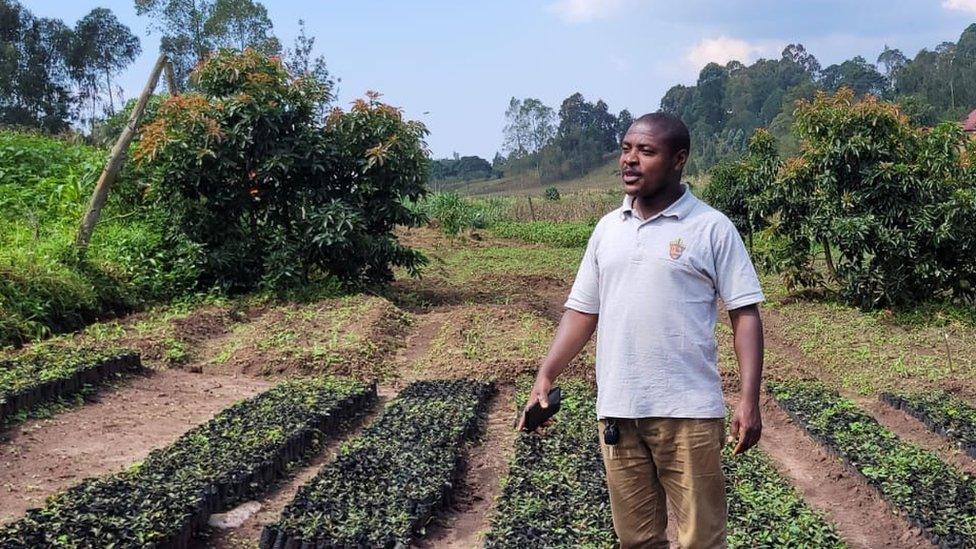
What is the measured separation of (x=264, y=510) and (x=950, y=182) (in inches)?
392

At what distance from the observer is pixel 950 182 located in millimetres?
11648

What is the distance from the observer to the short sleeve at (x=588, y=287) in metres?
3.50

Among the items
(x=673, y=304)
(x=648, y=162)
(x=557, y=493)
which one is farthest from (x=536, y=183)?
(x=673, y=304)

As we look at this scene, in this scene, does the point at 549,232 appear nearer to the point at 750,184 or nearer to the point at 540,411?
the point at 750,184

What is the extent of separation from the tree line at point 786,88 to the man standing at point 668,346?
45281 mm

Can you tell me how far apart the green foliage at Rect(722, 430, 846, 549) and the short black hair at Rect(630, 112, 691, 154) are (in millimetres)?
1664

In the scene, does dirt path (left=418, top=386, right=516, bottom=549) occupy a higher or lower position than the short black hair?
lower

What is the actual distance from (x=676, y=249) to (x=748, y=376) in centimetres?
50

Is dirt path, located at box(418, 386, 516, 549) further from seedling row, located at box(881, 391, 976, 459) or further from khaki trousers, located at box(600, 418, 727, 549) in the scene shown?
seedling row, located at box(881, 391, 976, 459)

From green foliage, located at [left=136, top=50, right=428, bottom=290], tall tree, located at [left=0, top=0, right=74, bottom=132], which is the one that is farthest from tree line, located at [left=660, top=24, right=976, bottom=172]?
green foliage, located at [left=136, top=50, right=428, bottom=290]

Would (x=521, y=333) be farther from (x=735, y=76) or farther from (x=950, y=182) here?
(x=735, y=76)

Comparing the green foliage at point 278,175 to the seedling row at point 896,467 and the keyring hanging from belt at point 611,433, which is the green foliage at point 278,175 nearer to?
the seedling row at point 896,467

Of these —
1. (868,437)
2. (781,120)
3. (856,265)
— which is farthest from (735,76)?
(868,437)

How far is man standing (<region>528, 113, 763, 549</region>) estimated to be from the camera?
3.16m
